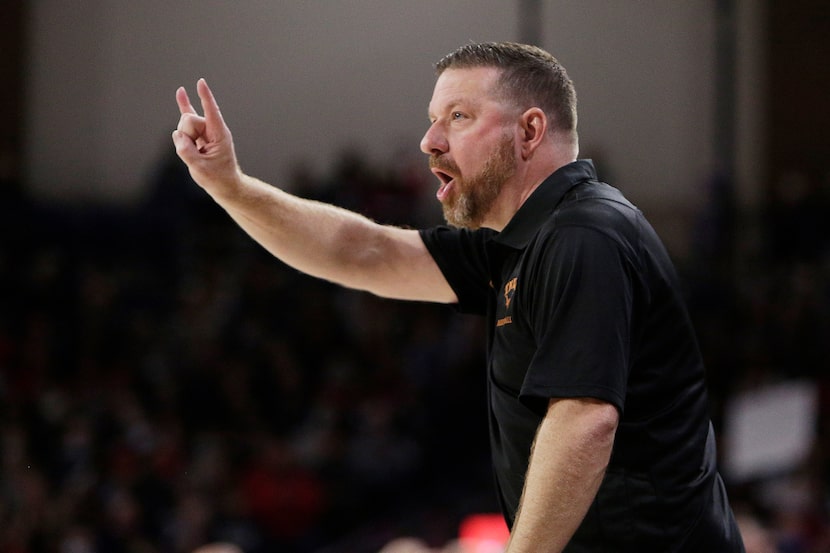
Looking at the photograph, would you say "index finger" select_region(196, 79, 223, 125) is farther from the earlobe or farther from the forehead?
the earlobe

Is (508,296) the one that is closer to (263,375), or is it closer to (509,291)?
(509,291)

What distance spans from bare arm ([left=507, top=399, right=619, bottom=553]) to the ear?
0.65 m

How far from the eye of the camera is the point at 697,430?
2.20m

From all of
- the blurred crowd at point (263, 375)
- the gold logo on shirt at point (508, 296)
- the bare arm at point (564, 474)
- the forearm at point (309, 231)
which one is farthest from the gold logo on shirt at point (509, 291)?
the blurred crowd at point (263, 375)

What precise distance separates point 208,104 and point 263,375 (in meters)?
5.82

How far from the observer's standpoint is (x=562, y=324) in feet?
6.37

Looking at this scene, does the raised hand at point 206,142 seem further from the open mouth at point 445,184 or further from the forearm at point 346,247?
the open mouth at point 445,184

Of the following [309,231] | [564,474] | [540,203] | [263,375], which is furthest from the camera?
[263,375]

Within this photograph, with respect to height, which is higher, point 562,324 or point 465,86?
point 465,86

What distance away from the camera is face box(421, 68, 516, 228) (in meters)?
2.33

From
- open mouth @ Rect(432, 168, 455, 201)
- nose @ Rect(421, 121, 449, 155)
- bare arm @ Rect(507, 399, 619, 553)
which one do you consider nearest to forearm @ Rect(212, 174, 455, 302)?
open mouth @ Rect(432, 168, 455, 201)

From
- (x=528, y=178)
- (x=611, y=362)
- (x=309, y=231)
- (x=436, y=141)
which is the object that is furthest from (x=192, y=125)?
(x=611, y=362)

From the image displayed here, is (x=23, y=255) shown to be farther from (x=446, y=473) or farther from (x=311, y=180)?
(x=446, y=473)

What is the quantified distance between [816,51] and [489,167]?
9160 millimetres
